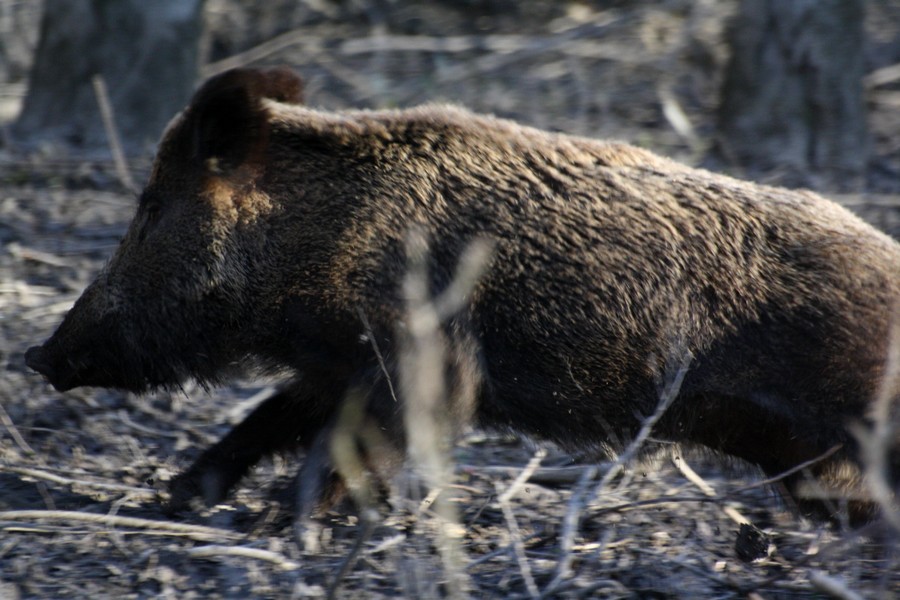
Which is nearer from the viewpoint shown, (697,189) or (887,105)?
(697,189)

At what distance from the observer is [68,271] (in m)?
6.98

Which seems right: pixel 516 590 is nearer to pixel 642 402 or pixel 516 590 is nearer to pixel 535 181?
pixel 642 402

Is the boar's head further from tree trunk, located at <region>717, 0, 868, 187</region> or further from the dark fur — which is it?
tree trunk, located at <region>717, 0, 868, 187</region>

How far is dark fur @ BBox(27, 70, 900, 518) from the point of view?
4.29m

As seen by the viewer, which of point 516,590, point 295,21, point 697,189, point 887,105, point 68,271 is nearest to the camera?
point 516,590

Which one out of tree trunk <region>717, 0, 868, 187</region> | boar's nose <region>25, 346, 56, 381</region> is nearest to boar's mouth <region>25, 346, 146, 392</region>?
boar's nose <region>25, 346, 56, 381</region>

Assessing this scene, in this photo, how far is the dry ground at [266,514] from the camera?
4.00 m

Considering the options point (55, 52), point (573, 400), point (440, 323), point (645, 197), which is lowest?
point (573, 400)

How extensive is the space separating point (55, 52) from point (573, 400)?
18.9 feet

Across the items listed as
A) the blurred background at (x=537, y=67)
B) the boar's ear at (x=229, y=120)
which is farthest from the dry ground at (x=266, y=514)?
the boar's ear at (x=229, y=120)

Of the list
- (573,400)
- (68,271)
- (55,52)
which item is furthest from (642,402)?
(55,52)

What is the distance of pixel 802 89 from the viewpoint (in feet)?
27.5

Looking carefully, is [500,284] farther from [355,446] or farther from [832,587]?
[832,587]

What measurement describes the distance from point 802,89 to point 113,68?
5027 millimetres
